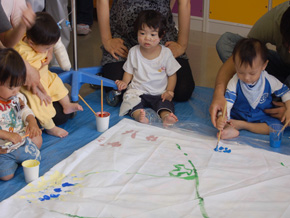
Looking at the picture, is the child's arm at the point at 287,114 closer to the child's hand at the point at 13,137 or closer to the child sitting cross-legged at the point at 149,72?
the child sitting cross-legged at the point at 149,72

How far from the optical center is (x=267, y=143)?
72.8 inches

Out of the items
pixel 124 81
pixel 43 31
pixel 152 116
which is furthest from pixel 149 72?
pixel 43 31

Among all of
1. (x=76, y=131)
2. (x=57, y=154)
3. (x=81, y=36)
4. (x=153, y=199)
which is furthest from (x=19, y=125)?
(x=81, y=36)

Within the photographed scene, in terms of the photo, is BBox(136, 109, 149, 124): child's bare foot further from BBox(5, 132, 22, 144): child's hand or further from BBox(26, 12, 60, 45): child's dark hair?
BBox(5, 132, 22, 144): child's hand

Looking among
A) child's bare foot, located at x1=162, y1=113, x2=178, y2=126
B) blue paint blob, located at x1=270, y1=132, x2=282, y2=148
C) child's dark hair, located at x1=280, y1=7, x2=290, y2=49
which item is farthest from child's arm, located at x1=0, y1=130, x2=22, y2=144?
child's dark hair, located at x1=280, y1=7, x2=290, y2=49

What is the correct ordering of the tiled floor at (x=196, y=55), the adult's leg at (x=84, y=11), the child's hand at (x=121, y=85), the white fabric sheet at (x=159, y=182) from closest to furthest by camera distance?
the white fabric sheet at (x=159, y=182), the child's hand at (x=121, y=85), the tiled floor at (x=196, y=55), the adult's leg at (x=84, y=11)

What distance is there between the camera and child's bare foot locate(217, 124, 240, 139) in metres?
1.83

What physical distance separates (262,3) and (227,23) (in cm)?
41

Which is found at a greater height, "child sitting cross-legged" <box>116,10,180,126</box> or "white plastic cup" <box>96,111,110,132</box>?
"child sitting cross-legged" <box>116,10,180,126</box>

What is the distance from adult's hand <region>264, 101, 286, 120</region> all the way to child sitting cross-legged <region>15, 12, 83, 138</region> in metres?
0.93

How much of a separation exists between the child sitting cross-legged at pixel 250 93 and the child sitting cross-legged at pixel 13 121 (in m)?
0.82

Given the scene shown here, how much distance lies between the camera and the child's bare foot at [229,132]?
1.83m

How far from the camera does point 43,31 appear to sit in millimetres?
1747

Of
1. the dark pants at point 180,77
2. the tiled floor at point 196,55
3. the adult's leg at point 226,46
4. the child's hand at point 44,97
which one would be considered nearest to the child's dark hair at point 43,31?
the child's hand at point 44,97
